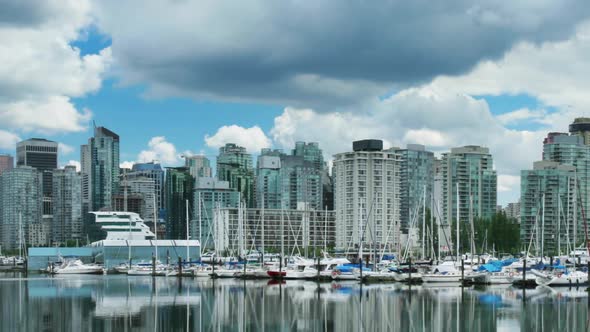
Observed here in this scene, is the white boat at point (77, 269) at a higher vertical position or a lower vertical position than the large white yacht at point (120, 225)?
lower

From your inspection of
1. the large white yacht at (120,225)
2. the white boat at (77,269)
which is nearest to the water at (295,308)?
the white boat at (77,269)

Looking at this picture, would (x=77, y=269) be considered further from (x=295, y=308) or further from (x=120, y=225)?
(x=295, y=308)

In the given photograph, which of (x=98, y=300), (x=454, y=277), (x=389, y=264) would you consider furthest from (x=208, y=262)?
(x=98, y=300)

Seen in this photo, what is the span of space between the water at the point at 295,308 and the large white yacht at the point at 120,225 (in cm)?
8138

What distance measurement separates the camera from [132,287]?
107 meters

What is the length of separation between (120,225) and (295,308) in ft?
398

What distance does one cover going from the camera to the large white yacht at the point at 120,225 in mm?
186000

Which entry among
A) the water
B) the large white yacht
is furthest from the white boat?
the water

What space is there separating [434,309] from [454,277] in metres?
36.0

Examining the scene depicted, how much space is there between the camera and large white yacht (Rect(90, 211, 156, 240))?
186000 mm

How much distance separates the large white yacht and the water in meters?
81.4

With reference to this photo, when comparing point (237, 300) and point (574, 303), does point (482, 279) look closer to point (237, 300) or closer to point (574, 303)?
point (574, 303)

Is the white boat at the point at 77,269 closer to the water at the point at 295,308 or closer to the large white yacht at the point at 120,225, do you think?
the large white yacht at the point at 120,225

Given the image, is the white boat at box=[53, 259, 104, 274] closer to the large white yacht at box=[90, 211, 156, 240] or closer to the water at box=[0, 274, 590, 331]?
the large white yacht at box=[90, 211, 156, 240]
